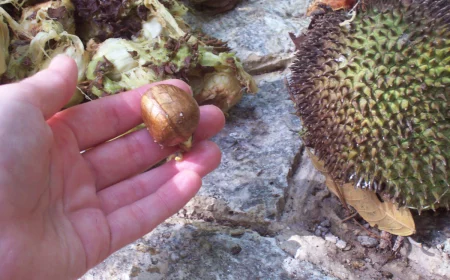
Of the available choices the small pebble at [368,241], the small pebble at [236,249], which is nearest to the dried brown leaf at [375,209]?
the small pebble at [368,241]

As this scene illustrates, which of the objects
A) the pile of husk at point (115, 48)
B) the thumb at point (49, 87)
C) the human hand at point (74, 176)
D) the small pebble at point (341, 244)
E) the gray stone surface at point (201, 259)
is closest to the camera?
the human hand at point (74, 176)

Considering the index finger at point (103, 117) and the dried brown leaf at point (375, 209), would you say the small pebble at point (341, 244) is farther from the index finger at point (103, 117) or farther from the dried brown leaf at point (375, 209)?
the index finger at point (103, 117)

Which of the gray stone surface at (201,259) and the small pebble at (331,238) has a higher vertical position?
the small pebble at (331,238)

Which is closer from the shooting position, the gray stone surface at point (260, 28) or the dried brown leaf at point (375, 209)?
the dried brown leaf at point (375, 209)

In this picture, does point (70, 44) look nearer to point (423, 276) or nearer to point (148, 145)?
point (148, 145)

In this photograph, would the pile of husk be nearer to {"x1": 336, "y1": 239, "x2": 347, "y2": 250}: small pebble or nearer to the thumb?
the thumb

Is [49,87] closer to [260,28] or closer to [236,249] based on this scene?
[236,249]

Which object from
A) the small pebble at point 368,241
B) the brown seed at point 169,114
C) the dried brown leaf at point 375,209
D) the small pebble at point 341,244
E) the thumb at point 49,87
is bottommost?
the small pebble at point 341,244

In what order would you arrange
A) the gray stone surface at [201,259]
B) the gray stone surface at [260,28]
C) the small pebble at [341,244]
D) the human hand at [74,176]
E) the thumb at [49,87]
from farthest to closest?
the gray stone surface at [260,28] < the small pebble at [341,244] < the gray stone surface at [201,259] < the thumb at [49,87] < the human hand at [74,176]
